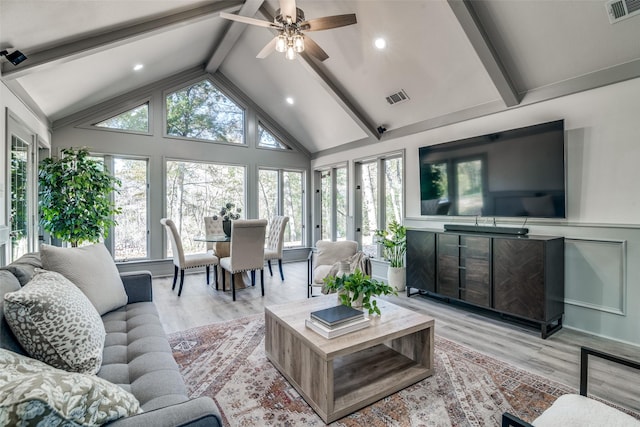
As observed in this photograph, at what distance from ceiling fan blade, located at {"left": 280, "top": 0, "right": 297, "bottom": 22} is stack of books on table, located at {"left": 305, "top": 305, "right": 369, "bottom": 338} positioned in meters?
2.56

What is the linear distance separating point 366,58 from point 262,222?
8.41ft

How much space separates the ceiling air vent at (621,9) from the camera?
8.05 ft

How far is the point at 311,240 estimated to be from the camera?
7184 millimetres

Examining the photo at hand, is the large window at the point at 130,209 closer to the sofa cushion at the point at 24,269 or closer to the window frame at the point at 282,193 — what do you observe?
the window frame at the point at 282,193

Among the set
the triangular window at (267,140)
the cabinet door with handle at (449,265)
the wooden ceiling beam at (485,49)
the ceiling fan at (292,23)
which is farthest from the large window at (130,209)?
the wooden ceiling beam at (485,49)

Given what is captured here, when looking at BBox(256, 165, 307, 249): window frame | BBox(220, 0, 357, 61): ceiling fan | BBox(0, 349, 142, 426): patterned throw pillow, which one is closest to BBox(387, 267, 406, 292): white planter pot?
BBox(256, 165, 307, 249): window frame

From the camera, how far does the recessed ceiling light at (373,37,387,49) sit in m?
3.80

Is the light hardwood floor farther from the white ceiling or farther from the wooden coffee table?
the white ceiling

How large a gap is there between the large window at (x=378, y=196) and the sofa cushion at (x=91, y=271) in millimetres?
3920

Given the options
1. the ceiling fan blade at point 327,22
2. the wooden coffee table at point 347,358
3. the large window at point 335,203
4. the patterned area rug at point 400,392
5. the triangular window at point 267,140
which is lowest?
the patterned area rug at point 400,392

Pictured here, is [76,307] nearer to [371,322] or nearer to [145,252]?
[371,322]

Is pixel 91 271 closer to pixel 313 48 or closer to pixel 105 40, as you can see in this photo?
pixel 105 40

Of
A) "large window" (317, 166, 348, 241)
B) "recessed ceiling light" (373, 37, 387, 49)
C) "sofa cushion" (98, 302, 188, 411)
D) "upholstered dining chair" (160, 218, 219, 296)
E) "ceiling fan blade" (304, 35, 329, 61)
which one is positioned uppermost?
"recessed ceiling light" (373, 37, 387, 49)

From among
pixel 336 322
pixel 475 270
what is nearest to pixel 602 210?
pixel 475 270
